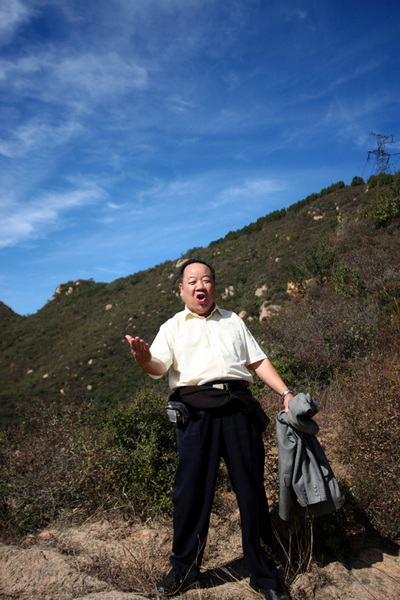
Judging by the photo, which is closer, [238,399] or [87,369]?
[238,399]

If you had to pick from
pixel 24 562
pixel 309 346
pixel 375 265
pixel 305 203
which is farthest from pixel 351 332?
pixel 305 203

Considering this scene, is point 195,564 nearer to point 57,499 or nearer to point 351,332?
point 57,499

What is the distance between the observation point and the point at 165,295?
31094 mm

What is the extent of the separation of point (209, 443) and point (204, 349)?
20.8 inches

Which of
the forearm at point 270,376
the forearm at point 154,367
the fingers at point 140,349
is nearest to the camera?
the fingers at point 140,349

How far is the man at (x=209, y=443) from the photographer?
6.41ft

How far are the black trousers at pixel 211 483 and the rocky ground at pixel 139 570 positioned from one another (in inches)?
8.1

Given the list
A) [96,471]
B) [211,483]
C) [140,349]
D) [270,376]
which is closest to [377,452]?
[270,376]

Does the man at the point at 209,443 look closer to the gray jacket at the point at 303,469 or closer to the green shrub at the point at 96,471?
the gray jacket at the point at 303,469

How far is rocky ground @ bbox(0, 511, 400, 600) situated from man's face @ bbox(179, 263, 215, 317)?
1.55m

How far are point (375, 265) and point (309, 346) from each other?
4.48m

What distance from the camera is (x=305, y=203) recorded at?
34.5 meters

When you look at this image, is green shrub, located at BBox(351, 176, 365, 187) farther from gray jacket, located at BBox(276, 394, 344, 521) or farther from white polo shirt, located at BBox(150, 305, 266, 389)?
gray jacket, located at BBox(276, 394, 344, 521)

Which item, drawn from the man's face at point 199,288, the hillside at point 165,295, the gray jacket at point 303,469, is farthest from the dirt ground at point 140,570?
the hillside at point 165,295
